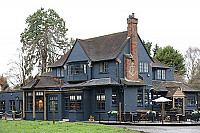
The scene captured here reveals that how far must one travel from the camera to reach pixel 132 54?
37.9 meters

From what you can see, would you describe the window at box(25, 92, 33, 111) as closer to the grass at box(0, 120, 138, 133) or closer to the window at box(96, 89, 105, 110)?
the window at box(96, 89, 105, 110)

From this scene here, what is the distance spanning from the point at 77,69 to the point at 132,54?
6.23m

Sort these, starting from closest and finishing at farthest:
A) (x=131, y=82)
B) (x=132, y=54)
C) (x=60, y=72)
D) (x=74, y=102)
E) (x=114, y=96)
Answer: (x=114, y=96) < (x=131, y=82) < (x=74, y=102) < (x=132, y=54) < (x=60, y=72)

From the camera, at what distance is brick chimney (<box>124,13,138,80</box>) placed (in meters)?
37.3

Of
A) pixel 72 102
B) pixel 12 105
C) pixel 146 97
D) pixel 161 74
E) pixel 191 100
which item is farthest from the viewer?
pixel 12 105

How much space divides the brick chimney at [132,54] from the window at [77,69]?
4.66 metres

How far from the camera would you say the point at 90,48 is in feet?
133

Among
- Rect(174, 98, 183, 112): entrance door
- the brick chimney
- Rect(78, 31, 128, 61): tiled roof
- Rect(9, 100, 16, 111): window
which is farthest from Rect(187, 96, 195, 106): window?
Rect(9, 100, 16, 111): window

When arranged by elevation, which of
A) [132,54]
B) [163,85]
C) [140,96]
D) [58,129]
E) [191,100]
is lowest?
[58,129]

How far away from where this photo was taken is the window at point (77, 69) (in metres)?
39.1

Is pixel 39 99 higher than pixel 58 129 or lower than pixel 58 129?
higher

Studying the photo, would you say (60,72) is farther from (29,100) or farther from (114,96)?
(114,96)

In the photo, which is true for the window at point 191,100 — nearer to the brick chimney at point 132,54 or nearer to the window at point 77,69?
the brick chimney at point 132,54

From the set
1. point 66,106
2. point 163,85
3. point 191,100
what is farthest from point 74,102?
point 191,100
